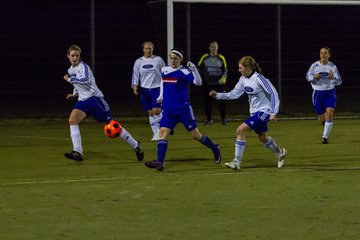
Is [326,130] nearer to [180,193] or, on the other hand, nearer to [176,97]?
[176,97]

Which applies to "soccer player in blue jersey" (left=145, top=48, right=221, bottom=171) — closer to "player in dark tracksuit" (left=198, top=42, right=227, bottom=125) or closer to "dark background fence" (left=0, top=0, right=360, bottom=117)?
"player in dark tracksuit" (left=198, top=42, right=227, bottom=125)

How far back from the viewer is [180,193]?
36.1 ft

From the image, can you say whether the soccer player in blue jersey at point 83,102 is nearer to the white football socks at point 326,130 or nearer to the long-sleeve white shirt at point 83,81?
the long-sleeve white shirt at point 83,81

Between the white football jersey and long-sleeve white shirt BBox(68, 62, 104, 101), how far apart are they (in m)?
4.01

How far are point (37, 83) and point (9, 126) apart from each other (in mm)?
5000

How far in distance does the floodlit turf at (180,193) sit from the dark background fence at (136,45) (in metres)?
10.5

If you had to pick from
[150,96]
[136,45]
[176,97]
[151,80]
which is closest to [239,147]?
[176,97]

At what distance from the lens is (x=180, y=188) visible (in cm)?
1146

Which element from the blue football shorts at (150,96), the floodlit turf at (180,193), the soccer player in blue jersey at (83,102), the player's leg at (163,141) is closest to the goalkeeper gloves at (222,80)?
the blue football shorts at (150,96)

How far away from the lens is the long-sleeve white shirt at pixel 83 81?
14.9 meters

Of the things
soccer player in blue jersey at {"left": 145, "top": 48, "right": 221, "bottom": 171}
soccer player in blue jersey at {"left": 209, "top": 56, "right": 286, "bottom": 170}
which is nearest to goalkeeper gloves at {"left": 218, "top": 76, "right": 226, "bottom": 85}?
soccer player in blue jersey at {"left": 145, "top": 48, "right": 221, "bottom": 171}

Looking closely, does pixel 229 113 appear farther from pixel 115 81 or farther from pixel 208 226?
pixel 208 226

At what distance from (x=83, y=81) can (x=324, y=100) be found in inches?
A: 231

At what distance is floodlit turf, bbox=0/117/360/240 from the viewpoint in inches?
343
